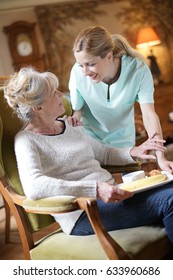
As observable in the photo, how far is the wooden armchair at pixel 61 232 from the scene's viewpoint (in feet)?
3.79

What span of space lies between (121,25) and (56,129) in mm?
496

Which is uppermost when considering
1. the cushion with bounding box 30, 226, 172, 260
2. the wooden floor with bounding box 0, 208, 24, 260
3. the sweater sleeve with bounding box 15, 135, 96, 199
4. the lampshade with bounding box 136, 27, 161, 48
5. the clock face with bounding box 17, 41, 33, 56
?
the clock face with bounding box 17, 41, 33, 56

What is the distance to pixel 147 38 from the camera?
1561mm

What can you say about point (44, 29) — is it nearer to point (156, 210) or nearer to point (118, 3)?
point (118, 3)

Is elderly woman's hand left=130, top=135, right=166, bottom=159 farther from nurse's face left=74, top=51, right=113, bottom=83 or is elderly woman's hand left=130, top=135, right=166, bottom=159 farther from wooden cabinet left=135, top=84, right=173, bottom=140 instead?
nurse's face left=74, top=51, right=113, bottom=83

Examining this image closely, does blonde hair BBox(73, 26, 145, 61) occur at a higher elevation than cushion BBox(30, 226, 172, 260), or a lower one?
higher

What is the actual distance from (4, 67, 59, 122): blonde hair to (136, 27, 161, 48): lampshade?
40 centimetres

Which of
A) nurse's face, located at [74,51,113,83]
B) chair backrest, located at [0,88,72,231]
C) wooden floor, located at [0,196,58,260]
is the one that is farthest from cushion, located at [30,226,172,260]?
nurse's face, located at [74,51,113,83]

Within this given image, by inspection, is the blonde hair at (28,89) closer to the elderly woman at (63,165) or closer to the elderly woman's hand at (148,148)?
the elderly woman at (63,165)

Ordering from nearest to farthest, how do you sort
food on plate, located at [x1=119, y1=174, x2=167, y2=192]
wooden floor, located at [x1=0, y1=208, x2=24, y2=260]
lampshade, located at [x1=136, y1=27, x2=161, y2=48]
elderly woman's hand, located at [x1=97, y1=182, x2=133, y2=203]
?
elderly woman's hand, located at [x1=97, y1=182, x2=133, y2=203], food on plate, located at [x1=119, y1=174, x2=167, y2=192], lampshade, located at [x1=136, y1=27, x2=161, y2=48], wooden floor, located at [x1=0, y1=208, x2=24, y2=260]

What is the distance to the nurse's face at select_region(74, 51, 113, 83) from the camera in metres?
1.40

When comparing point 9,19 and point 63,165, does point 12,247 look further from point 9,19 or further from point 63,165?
point 9,19

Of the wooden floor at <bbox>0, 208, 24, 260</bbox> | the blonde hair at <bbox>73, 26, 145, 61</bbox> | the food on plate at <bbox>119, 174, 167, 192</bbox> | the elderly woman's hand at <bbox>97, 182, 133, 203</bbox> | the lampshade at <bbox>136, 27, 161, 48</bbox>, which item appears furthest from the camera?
the wooden floor at <bbox>0, 208, 24, 260</bbox>

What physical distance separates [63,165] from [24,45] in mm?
589
